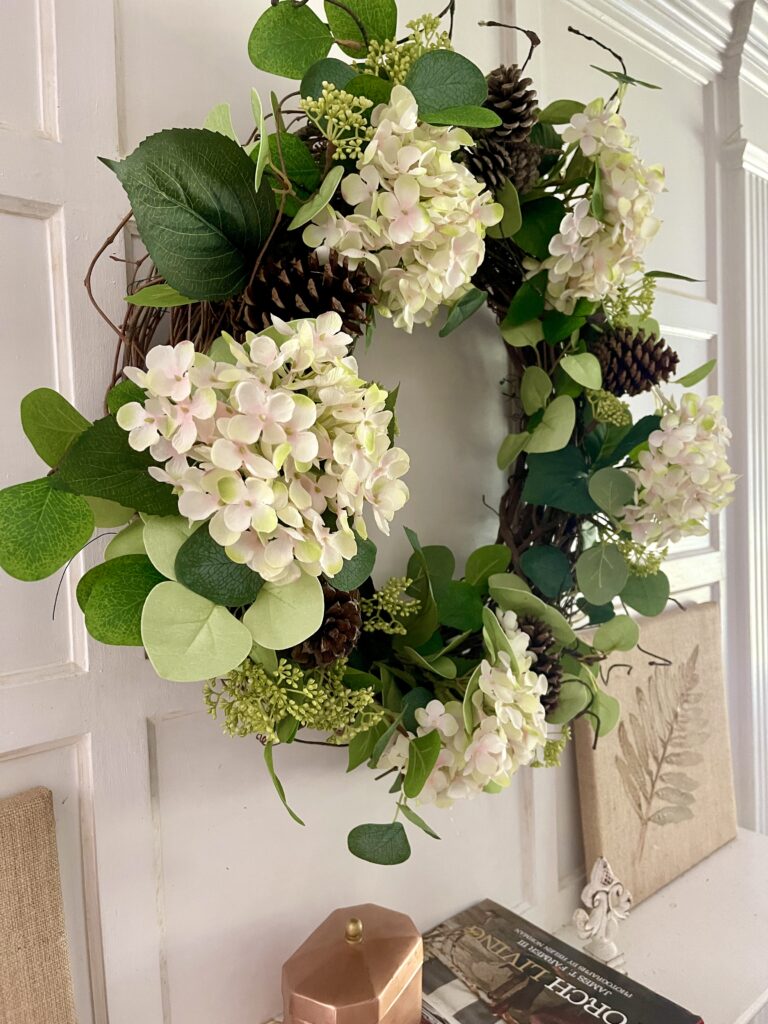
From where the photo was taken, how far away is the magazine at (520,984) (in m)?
0.86

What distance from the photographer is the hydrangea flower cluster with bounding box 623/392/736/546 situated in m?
0.89

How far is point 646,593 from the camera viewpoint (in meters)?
0.96

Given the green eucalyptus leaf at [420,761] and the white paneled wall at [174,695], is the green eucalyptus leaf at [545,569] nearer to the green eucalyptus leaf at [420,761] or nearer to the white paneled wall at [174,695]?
the white paneled wall at [174,695]

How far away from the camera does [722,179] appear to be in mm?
1571

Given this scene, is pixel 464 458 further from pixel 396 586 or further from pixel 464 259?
pixel 464 259

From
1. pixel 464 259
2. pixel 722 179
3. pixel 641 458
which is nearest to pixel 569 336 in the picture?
pixel 641 458

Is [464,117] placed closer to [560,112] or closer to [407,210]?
[407,210]

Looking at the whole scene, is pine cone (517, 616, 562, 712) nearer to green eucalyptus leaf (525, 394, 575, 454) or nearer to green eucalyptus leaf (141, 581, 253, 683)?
green eucalyptus leaf (525, 394, 575, 454)

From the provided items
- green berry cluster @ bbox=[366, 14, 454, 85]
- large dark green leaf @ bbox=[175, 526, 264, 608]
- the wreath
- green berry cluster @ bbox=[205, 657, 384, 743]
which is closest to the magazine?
the wreath

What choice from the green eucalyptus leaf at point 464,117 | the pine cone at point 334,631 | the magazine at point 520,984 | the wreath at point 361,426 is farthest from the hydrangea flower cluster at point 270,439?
the magazine at point 520,984

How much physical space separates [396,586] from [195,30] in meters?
0.59

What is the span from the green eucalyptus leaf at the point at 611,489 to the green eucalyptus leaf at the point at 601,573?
2.0 inches

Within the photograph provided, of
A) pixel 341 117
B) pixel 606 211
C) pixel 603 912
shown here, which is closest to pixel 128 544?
pixel 341 117

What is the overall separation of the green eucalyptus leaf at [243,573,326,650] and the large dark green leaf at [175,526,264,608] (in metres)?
0.02
